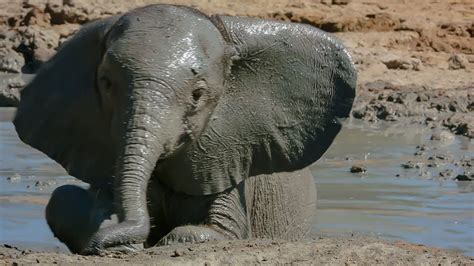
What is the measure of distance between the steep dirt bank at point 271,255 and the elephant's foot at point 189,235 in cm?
53

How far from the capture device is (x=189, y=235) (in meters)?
5.70

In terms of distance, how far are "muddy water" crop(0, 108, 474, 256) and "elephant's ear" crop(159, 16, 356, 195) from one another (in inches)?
55.6

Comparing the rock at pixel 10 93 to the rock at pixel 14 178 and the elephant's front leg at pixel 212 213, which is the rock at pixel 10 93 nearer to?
the rock at pixel 14 178

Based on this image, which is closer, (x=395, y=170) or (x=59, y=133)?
(x=59, y=133)

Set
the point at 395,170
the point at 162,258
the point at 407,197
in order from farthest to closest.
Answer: the point at 395,170 → the point at 407,197 → the point at 162,258

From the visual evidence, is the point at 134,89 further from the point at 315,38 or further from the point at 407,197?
the point at 407,197

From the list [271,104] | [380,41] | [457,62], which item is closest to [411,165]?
[271,104]

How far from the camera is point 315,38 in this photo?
5.91 meters

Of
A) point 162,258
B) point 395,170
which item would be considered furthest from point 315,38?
point 395,170

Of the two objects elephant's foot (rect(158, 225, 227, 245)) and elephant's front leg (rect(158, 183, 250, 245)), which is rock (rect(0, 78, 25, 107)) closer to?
elephant's front leg (rect(158, 183, 250, 245))

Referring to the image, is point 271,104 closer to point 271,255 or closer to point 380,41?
point 271,255

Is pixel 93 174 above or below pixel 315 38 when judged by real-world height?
below

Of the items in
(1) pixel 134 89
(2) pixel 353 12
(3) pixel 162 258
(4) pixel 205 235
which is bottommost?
(2) pixel 353 12

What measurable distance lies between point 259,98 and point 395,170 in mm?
4711
